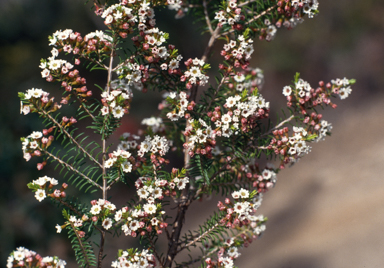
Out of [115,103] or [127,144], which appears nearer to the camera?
[115,103]

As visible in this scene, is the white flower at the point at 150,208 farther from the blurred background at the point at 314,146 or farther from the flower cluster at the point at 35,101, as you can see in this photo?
the blurred background at the point at 314,146

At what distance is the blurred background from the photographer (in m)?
2.85

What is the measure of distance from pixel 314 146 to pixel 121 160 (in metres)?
4.21

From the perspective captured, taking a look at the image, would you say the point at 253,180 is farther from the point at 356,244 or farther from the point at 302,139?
the point at 356,244

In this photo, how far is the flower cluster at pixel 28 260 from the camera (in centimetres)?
85

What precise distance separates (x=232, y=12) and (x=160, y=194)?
1.88ft

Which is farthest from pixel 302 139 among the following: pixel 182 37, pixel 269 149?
pixel 182 37

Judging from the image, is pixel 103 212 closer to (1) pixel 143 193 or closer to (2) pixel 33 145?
(1) pixel 143 193

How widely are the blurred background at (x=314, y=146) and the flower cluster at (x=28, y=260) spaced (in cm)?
144

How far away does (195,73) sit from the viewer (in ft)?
3.44

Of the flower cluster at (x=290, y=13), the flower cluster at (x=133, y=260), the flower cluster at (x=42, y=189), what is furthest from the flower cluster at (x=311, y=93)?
the flower cluster at (x=42, y=189)

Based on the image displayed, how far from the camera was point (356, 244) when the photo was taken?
2633 mm

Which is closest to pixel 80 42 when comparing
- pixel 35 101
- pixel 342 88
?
pixel 35 101

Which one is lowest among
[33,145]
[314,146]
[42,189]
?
[42,189]
